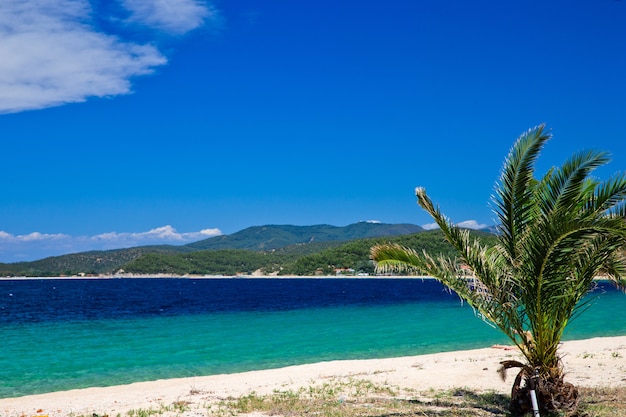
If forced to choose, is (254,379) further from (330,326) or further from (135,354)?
(330,326)

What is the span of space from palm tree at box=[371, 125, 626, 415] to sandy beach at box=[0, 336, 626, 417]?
1.93 meters

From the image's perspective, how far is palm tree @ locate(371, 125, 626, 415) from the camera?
30.5ft

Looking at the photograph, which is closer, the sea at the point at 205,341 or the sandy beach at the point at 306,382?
the sandy beach at the point at 306,382

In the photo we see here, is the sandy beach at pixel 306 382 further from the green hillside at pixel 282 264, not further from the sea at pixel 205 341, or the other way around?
the green hillside at pixel 282 264

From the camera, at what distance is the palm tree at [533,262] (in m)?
9.30

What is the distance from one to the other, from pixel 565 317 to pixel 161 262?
188 meters

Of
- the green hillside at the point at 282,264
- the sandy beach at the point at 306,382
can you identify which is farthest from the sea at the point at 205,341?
the green hillside at the point at 282,264

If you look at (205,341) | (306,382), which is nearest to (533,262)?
(306,382)

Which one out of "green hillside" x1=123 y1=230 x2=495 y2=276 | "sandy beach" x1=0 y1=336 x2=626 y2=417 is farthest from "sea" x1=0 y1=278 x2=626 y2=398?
"green hillside" x1=123 y1=230 x2=495 y2=276

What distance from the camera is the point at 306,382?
1510 centimetres

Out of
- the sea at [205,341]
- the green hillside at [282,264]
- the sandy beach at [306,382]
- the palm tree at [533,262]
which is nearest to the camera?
the palm tree at [533,262]

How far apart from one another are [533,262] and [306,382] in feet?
26.1

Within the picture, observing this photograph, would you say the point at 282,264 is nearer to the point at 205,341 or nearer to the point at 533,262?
the point at 205,341

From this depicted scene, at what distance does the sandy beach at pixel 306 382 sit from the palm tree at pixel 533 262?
75.8 inches
